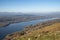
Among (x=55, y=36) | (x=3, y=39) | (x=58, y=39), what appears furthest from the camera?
(x=3, y=39)

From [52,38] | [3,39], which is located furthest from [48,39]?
[3,39]

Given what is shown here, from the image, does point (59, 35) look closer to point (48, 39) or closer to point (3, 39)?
point (48, 39)

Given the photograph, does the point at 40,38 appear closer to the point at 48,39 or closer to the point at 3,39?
the point at 48,39

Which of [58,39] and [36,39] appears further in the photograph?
[36,39]

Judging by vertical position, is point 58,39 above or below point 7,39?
above

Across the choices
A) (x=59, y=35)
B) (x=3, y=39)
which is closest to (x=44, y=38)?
(x=59, y=35)

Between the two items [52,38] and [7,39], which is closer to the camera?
[52,38]

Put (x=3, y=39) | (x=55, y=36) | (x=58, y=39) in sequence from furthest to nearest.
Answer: (x=3, y=39), (x=55, y=36), (x=58, y=39)

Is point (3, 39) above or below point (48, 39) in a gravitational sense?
below
